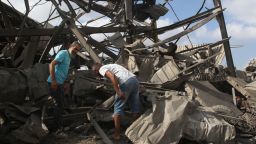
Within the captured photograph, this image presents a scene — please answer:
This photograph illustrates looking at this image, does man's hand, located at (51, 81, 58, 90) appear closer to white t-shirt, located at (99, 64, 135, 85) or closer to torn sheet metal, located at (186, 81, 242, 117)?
white t-shirt, located at (99, 64, 135, 85)

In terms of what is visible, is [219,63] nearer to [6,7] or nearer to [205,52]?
[205,52]

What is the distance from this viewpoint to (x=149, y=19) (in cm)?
1299

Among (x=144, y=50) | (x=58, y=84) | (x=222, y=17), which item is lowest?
(x=58, y=84)

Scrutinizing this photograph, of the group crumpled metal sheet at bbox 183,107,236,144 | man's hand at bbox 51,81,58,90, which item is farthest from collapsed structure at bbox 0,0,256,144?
man's hand at bbox 51,81,58,90

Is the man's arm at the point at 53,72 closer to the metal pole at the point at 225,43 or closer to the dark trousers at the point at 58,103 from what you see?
the dark trousers at the point at 58,103

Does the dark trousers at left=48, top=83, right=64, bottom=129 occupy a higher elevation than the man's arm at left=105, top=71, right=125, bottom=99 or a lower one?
lower

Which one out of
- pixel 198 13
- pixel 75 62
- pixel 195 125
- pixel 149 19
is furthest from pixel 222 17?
pixel 195 125

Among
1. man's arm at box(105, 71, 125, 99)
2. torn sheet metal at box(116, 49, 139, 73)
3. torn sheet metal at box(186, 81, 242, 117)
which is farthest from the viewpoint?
torn sheet metal at box(116, 49, 139, 73)

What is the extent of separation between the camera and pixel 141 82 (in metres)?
9.42

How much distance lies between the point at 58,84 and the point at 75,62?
3454 millimetres

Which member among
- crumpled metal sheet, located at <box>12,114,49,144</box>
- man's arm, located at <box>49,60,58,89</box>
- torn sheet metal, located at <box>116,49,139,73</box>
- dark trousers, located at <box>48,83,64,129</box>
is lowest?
crumpled metal sheet, located at <box>12,114,49,144</box>

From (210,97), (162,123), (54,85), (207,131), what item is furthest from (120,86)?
(210,97)

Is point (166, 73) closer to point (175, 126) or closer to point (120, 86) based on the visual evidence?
point (120, 86)

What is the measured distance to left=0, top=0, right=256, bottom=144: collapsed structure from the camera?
7.34 metres
